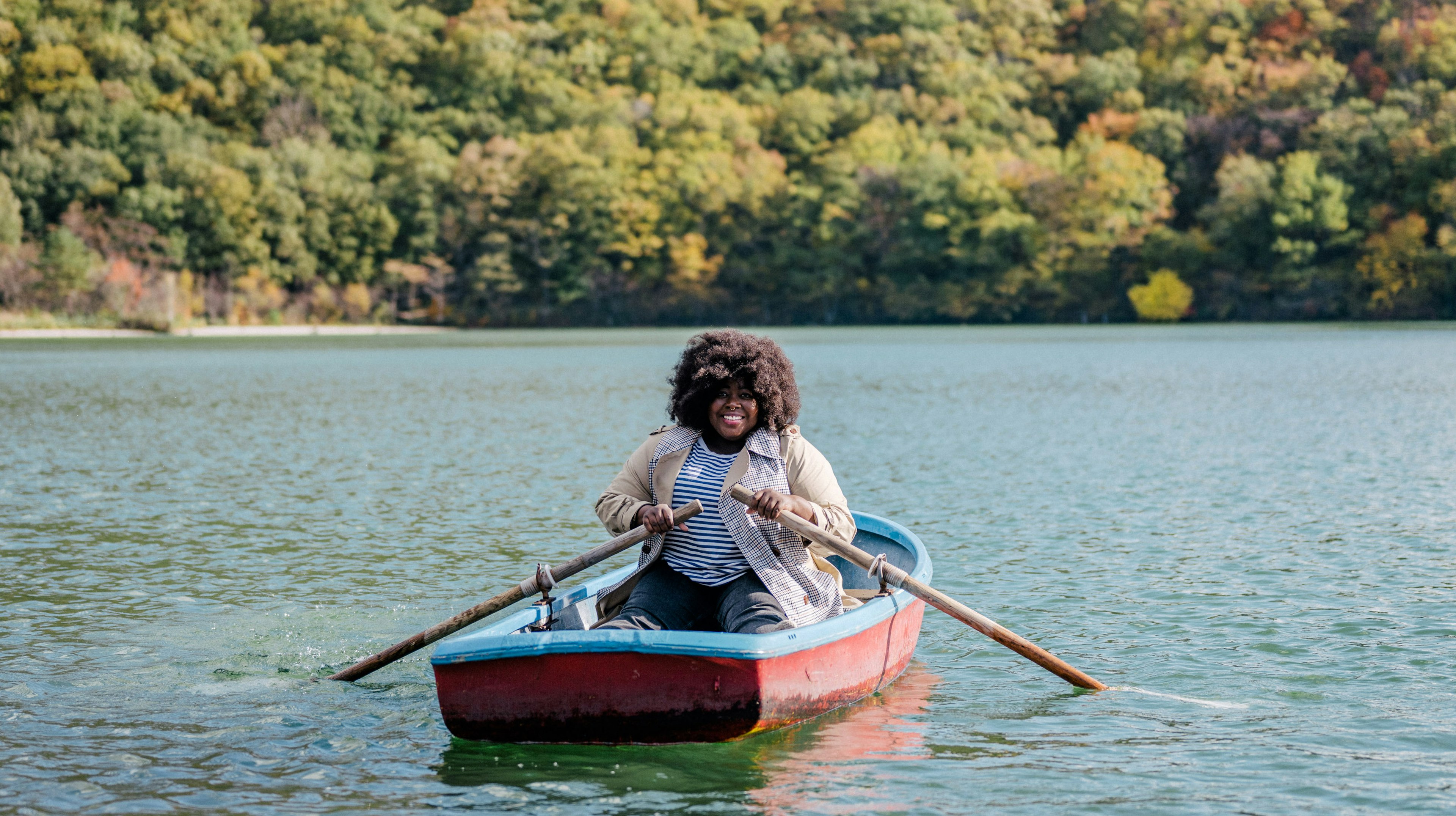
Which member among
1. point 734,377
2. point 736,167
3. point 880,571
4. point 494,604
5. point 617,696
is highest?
point 736,167

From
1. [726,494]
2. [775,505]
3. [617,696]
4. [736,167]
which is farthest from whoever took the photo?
[736,167]

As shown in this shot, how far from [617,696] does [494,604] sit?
1.15m

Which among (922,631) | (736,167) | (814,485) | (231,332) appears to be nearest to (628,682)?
(814,485)

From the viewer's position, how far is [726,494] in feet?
21.5

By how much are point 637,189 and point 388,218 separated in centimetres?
1465

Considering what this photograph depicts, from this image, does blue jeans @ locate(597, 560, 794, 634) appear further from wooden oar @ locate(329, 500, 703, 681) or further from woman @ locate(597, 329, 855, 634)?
wooden oar @ locate(329, 500, 703, 681)

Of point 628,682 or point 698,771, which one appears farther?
point 698,771

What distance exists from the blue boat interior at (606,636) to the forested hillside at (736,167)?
70189 millimetres

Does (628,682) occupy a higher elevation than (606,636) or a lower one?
lower

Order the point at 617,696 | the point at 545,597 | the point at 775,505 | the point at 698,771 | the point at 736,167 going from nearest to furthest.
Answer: the point at 617,696, the point at 698,771, the point at 775,505, the point at 545,597, the point at 736,167

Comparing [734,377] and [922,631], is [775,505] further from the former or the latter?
[922,631]

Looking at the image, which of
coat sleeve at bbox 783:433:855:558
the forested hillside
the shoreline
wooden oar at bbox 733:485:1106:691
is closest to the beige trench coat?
coat sleeve at bbox 783:433:855:558

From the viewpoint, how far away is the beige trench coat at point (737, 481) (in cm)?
659

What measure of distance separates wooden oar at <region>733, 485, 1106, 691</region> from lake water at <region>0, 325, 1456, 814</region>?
0.58 ft
